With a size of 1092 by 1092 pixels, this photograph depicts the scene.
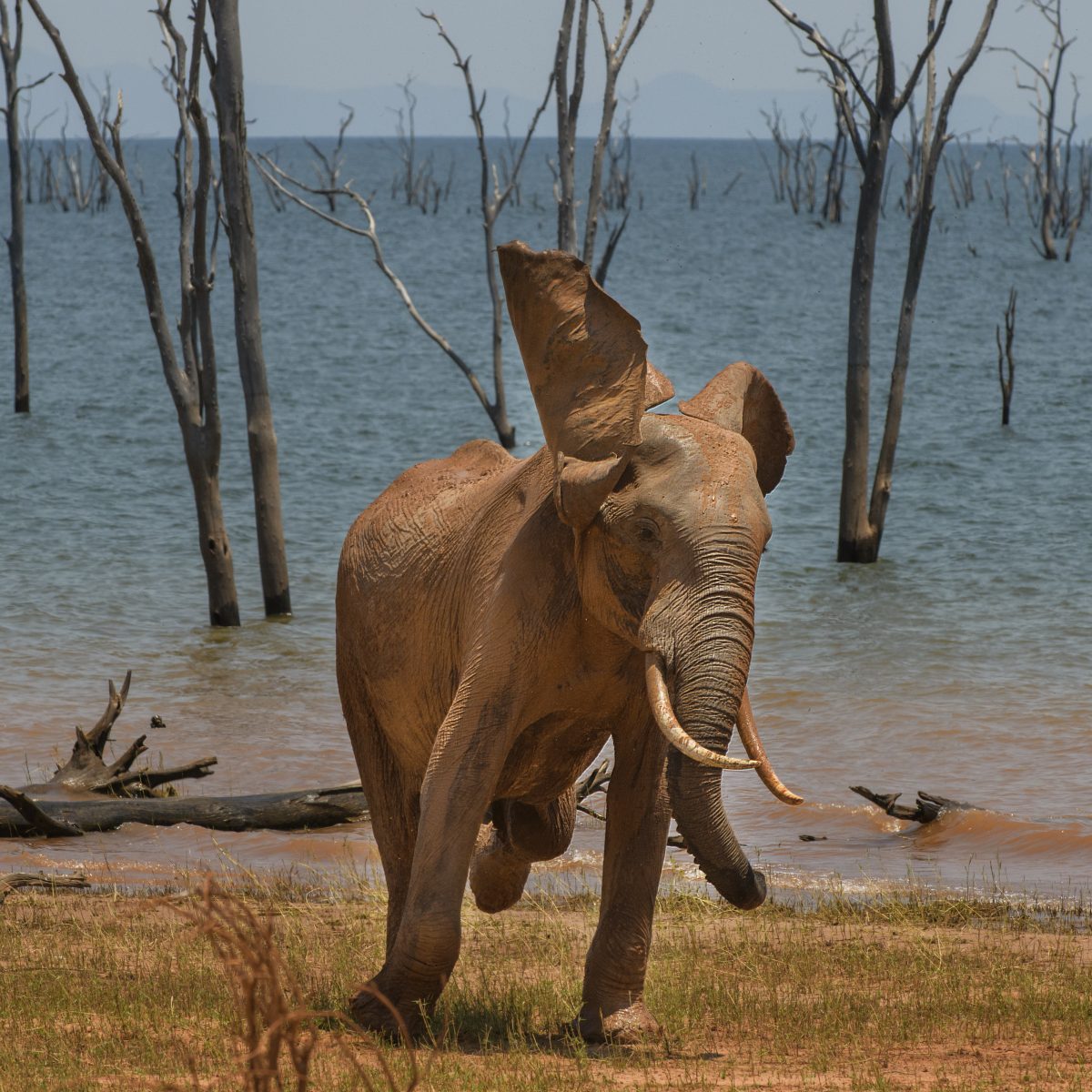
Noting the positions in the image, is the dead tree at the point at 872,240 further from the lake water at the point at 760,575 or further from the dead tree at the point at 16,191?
the dead tree at the point at 16,191

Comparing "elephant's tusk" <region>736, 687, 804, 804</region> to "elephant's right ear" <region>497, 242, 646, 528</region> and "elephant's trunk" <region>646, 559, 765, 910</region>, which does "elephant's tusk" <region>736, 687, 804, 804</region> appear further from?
"elephant's right ear" <region>497, 242, 646, 528</region>

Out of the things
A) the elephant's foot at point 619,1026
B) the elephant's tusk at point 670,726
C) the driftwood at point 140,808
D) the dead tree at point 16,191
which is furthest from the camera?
the dead tree at point 16,191

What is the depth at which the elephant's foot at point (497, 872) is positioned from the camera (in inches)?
248

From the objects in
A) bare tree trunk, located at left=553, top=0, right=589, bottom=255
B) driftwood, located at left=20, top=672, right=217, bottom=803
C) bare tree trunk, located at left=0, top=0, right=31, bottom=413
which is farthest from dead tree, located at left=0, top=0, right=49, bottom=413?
driftwood, located at left=20, top=672, right=217, bottom=803

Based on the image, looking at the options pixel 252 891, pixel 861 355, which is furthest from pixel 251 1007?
pixel 861 355

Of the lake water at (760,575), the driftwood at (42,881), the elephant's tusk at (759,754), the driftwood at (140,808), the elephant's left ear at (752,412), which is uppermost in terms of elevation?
the elephant's left ear at (752,412)

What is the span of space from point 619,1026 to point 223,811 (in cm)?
448

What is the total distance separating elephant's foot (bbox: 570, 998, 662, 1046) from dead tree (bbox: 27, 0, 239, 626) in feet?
29.5

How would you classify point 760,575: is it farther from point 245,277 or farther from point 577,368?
point 577,368

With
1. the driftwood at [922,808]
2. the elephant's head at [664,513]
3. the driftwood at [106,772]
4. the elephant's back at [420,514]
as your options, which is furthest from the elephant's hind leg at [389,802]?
the driftwood at [922,808]

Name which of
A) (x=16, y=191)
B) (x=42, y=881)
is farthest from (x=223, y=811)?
(x=16, y=191)

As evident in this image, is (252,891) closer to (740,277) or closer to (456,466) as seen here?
(456,466)

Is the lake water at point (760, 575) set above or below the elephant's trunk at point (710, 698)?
below

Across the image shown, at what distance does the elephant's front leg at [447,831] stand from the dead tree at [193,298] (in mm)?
8931
